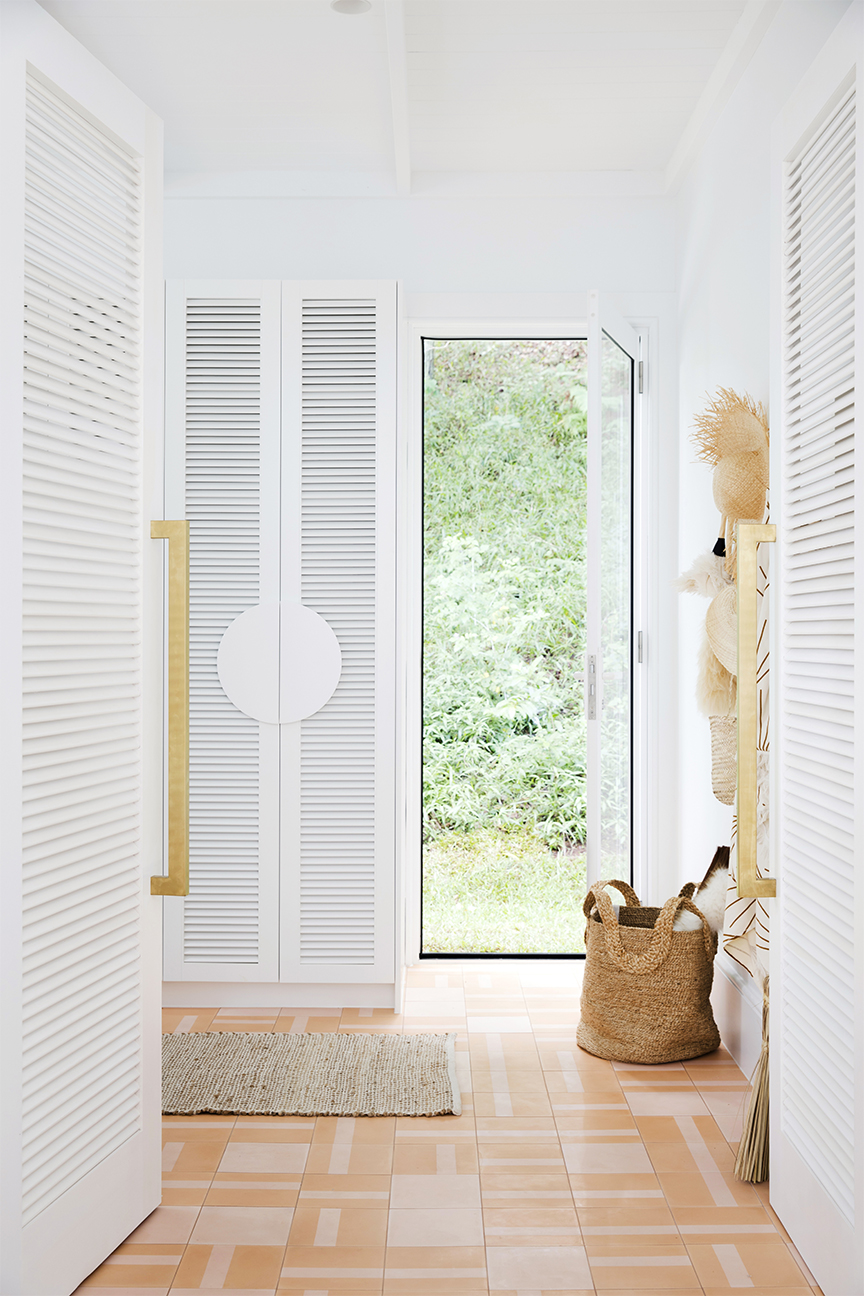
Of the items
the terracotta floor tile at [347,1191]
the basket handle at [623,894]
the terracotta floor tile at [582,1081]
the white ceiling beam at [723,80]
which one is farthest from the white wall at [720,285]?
the terracotta floor tile at [347,1191]

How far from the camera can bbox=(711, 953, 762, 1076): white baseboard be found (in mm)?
2475

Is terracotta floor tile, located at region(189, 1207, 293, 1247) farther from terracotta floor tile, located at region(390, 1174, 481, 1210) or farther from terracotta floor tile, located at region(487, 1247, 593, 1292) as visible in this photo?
terracotta floor tile, located at region(487, 1247, 593, 1292)

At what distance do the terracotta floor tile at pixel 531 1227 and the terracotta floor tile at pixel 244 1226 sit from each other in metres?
0.40

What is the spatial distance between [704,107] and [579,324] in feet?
2.52

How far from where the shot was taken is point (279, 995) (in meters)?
3.06

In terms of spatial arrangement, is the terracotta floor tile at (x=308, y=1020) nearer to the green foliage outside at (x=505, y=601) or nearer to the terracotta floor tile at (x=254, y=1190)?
the terracotta floor tile at (x=254, y=1190)

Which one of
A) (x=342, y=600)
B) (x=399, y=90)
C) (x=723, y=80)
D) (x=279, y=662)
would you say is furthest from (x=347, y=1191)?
(x=723, y=80)

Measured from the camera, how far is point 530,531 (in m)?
5.23

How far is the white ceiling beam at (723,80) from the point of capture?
2326 millimetres

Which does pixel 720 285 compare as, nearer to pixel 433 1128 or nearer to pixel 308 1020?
pixel 433 1128

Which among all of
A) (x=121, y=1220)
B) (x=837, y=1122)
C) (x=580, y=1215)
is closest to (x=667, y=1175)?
(x=580, y=1215)

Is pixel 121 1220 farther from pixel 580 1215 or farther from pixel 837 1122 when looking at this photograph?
pixel 837 1122

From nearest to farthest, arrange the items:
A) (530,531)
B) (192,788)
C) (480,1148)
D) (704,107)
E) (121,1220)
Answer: (121,1220), (480,1148), (704,107), (192,788), (530,531)

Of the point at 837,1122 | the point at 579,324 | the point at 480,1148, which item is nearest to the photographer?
the point at 837,1122
